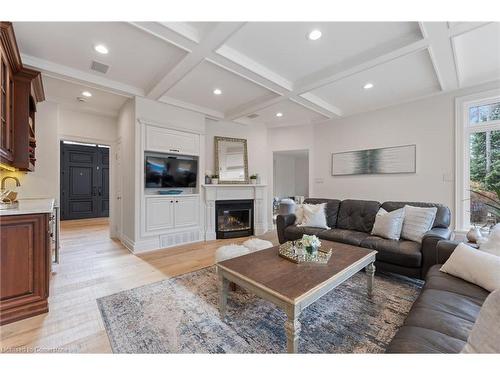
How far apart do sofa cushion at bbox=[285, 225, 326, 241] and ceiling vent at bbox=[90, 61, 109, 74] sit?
11.0 feet

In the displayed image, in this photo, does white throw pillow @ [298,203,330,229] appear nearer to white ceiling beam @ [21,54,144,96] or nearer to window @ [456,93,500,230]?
window @ [456,93,500,230]

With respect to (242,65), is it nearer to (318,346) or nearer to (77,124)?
(318,346)

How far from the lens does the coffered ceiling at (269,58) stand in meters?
2.05

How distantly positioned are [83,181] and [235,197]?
5.67 meters

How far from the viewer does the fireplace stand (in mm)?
4574

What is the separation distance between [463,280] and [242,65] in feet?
9.24

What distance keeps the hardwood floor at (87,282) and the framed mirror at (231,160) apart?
4.43ft

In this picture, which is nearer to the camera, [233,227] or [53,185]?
[53,185]

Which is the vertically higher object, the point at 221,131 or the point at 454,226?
the point at 221,131

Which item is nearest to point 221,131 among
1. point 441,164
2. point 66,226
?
point 441,164

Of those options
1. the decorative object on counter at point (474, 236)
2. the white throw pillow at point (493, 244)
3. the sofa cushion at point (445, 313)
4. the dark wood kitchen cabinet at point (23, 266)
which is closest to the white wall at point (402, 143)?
the decorative object on counter at point (474, 236)

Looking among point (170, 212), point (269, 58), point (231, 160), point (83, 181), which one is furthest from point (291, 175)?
point (83, 181)

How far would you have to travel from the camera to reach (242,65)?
2541 mm

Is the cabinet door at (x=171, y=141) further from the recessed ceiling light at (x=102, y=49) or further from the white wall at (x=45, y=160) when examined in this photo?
the white wall at (x=45, y=160)
